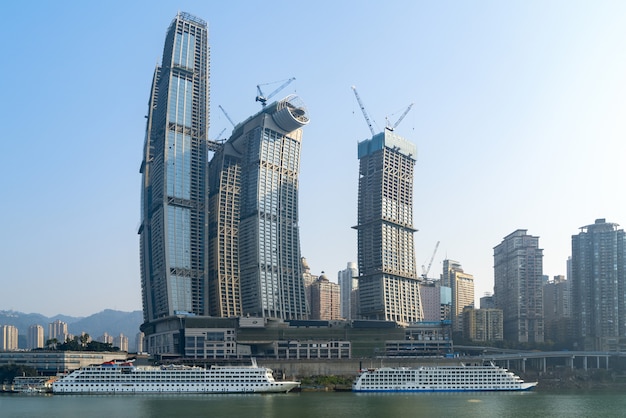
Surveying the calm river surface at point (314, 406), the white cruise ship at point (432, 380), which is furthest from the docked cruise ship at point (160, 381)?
the white cruise ship at point (432, 380)

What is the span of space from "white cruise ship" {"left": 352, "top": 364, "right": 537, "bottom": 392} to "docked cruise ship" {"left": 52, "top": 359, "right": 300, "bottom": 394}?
21472 millimetres

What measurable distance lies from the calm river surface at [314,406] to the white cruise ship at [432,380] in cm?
520

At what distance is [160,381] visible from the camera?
461ft

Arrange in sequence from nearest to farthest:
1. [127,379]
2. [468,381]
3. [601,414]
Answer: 1. [601,414]
2. [127,379]
3. [468,381]

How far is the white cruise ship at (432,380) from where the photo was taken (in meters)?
150

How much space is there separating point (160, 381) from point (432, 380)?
173 feet

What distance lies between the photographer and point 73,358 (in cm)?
18338

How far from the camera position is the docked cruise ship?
140m

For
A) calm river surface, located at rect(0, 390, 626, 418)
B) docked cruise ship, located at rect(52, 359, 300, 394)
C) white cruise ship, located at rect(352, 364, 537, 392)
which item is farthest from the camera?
white cruise ship, located at rect(352, 364, 537, 392)

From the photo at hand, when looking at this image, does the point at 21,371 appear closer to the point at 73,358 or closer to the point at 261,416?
the point at 73,358

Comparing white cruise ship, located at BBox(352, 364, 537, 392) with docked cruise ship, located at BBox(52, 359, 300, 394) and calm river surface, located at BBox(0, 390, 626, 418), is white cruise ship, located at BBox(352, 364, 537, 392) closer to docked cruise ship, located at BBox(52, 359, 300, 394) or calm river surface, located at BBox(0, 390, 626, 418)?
calm river surface, located at BBox(0, 390, 626, 418)

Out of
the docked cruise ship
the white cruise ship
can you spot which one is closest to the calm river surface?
the docked cruise ship

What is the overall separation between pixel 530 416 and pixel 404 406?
20153 mm

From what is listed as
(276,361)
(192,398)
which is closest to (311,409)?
(192,398)
